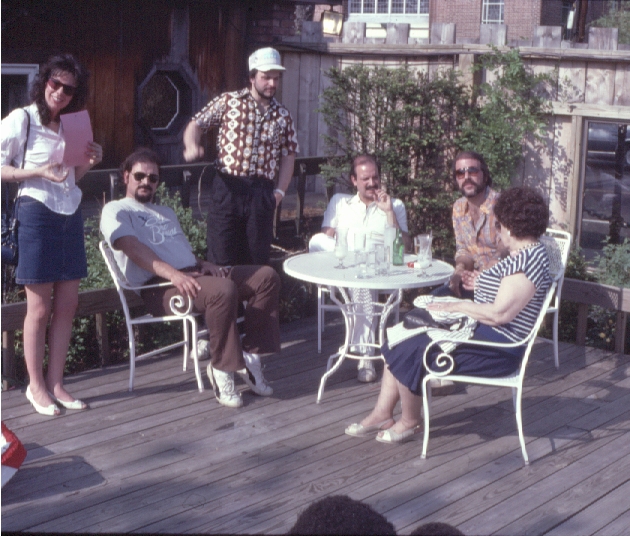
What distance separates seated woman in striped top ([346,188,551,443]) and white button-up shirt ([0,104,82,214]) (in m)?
1.69

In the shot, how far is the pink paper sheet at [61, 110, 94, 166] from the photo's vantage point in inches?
159

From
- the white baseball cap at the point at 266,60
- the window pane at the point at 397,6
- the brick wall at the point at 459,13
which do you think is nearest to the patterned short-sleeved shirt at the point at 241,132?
the white baseball cap at the point at 266,60

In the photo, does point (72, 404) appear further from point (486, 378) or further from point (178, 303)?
point (486, 378)

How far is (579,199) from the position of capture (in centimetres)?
657

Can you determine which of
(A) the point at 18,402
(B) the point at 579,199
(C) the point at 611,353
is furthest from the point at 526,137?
(A) the point at 18,402

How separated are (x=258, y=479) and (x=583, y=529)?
4.24 feet

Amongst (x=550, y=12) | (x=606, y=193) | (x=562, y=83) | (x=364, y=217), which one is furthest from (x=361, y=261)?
(x=550, y=12)

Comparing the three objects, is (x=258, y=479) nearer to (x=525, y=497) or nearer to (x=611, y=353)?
(x=525, y=497)

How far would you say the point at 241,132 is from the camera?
4.95 metres

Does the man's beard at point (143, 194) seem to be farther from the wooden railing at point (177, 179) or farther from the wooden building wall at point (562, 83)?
the wooden building wall at point (562, 83)

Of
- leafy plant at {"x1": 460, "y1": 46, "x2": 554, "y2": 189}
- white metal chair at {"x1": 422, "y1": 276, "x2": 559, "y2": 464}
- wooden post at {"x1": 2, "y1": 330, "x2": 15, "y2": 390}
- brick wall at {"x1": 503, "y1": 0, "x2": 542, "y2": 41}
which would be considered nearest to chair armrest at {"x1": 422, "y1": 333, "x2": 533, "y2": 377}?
white metal chair at {"x1": 422, "y1": 276, "x2": 559, "y2": 464}

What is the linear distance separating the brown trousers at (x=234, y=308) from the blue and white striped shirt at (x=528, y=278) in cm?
122

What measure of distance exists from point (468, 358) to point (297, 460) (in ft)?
2.87

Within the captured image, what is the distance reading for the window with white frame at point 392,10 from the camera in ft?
92.2
